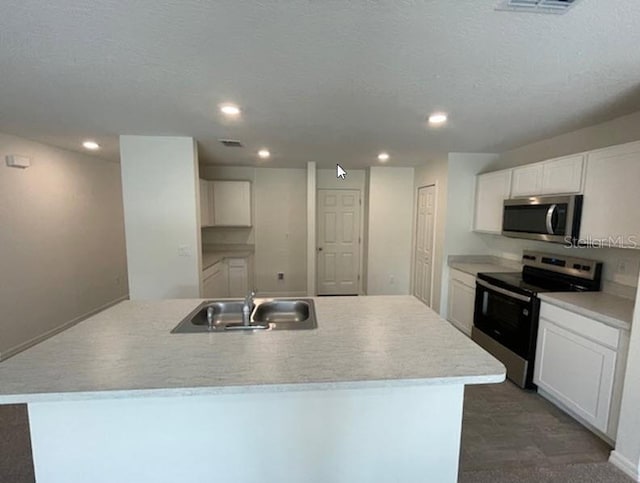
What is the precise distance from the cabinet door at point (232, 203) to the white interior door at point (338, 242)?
133 cm

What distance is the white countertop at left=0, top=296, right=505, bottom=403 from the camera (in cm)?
113

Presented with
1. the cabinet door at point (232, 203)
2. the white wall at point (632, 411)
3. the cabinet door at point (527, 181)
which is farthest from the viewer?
the cabinet door at point (232, 203)

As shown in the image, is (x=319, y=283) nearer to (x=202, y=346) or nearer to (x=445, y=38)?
(x=202, y=346)

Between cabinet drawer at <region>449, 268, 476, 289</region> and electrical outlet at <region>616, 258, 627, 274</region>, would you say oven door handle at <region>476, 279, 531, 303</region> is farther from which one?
electrical outlet at <region>616, 258, 627, 274</region>

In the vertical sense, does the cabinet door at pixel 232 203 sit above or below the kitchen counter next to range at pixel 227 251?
above

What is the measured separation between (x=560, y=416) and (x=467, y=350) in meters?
1.66

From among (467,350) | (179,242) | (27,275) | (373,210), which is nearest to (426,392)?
(467,350)

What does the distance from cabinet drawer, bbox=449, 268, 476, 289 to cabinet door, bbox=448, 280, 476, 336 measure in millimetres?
38

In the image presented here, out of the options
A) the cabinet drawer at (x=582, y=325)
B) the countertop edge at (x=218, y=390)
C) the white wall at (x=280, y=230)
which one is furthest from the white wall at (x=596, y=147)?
the white wall at (x=280, y=230)

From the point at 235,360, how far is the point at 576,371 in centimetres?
243

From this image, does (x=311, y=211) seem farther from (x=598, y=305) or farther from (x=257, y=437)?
(x=257, y=437)

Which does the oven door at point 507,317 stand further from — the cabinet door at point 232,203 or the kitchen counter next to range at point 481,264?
the cabinet door at point 232,203

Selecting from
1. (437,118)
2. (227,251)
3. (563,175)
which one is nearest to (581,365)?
(563,175)

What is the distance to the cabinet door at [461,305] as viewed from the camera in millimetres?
3481
